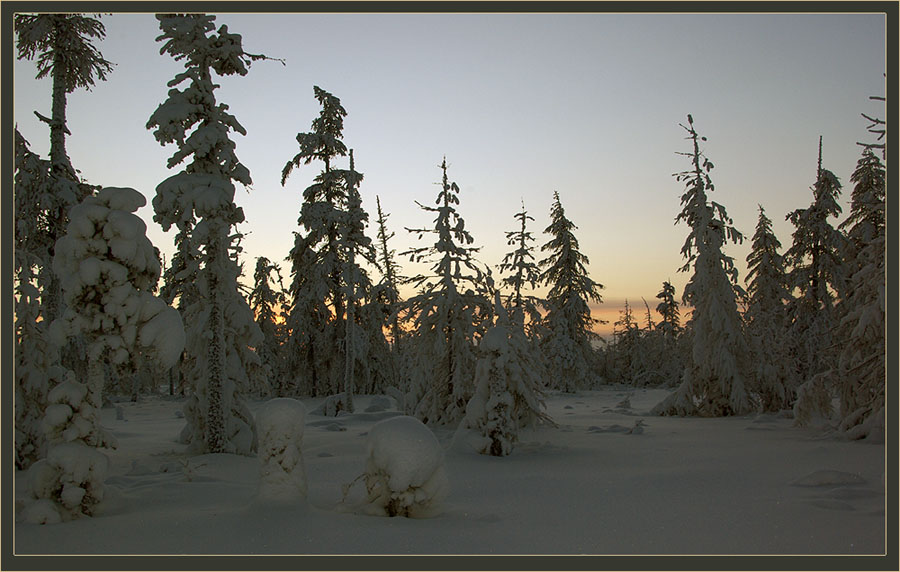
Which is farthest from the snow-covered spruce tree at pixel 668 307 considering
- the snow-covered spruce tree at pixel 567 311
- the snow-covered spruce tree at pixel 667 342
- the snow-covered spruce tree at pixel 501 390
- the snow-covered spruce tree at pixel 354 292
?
the snow-covered spruce tree at pixel 501 390

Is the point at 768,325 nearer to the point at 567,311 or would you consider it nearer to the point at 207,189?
the point at 567,311

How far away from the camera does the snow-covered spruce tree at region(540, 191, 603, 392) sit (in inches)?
1187

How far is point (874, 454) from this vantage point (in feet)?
31.4

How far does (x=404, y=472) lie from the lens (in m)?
6.51

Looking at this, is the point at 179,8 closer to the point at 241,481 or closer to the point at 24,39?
the point at 241,481

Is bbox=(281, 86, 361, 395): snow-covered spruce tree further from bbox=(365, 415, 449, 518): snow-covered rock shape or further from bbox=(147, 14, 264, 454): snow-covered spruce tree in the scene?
bbox=(365, 415, 449, 518): snow-covered rock shape

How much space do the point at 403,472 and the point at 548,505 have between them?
2.22 metres

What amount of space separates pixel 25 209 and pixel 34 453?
727 centimetres

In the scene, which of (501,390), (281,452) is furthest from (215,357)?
(281,452)

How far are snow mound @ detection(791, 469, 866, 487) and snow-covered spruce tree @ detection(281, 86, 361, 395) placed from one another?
20241mm

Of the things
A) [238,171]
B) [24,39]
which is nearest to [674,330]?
[238,171]

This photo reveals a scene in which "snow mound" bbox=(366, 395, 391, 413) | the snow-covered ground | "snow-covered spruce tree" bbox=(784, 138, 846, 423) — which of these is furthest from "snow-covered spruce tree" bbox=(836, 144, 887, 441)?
"snow mound" bbox=(366, 395, 391, 413)

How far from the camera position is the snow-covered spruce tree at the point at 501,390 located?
39.2ft

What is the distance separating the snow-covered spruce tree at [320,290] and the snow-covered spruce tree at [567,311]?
34.9 feet
